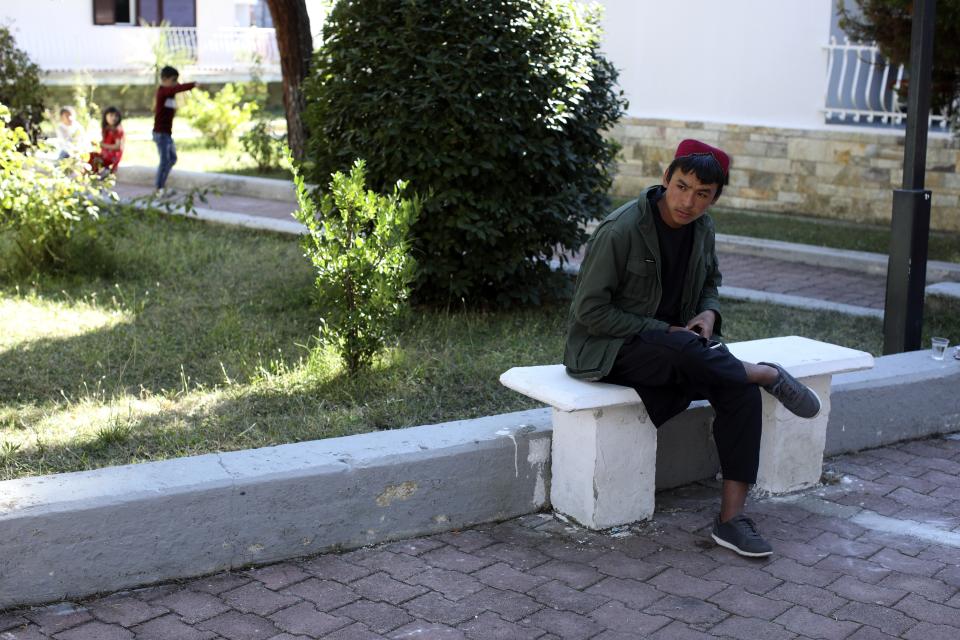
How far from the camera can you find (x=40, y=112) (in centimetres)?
1580

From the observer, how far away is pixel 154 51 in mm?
25828

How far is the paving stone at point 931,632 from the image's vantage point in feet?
11.7

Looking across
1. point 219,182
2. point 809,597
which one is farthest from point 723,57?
point 809,597

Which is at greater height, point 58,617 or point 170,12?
point 170,12

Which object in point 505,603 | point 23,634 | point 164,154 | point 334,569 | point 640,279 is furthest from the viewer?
point 164,154

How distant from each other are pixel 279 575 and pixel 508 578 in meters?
0.76

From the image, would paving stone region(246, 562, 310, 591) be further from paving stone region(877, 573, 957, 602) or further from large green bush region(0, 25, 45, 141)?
large green bush region(0, 25, 45, 141)

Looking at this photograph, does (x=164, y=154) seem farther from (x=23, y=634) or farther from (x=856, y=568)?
(x=856, y=568)

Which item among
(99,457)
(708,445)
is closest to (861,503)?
(708,445)

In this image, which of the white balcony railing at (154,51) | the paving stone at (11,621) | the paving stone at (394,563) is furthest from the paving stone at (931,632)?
the white balcony railing at (154,51)

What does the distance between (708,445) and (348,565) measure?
5.67 ft

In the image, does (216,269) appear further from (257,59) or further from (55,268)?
(257,59)

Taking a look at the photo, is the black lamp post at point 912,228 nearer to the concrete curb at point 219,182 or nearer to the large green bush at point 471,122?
the large green bush at point 471,122

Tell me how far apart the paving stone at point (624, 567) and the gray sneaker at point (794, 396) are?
30.3 inches
